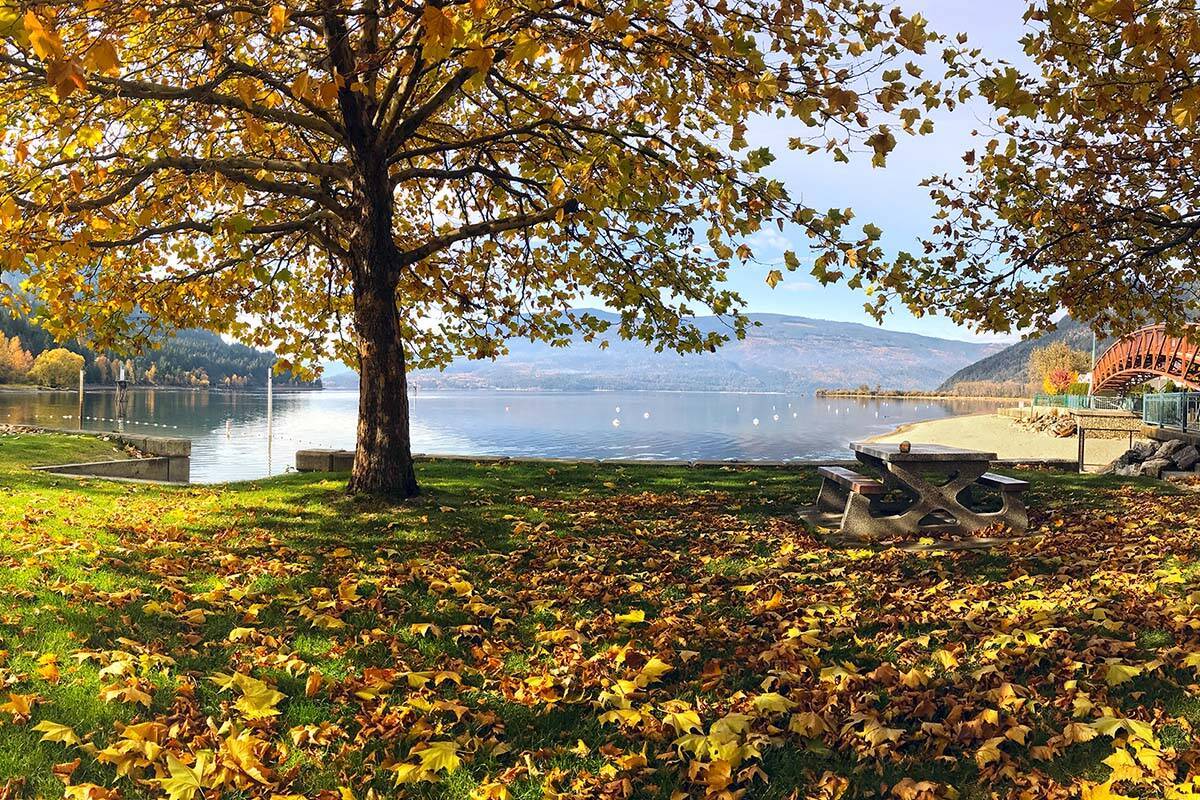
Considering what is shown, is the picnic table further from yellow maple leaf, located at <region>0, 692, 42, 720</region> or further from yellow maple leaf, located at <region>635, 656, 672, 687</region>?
yellow maple leaf, located at <region>0, 692, 42, 720</region>

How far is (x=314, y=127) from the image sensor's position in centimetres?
973

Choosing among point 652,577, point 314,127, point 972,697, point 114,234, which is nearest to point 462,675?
point 652,577

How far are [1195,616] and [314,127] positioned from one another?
1063 cm

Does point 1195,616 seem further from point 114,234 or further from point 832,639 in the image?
point 114,234

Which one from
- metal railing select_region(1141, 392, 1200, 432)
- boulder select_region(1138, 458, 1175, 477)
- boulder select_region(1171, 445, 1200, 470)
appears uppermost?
metal railing select_region(1141, 392, 1200, 432)

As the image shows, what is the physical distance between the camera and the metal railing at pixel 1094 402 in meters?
46.6

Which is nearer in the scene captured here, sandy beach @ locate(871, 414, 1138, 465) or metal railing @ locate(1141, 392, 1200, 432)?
metal railing @ locate(1141, 392, 1200, 432)

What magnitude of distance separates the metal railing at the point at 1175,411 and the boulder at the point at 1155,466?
7.06 m

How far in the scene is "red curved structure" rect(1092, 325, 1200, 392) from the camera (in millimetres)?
35394

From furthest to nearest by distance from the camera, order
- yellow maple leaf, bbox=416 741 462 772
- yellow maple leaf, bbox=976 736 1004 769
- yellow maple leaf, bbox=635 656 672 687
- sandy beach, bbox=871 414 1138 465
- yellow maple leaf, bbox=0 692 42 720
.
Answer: sandy beach, bbox=871 414 1138 465
yellow maple leaf, bbox=635 656 672 687
yellow maple leaf, bbox=0 692 42 720
yellow maple leaf, bbox=976 736 1004 769
yellow maple leaf, bbox=416 741 462 772

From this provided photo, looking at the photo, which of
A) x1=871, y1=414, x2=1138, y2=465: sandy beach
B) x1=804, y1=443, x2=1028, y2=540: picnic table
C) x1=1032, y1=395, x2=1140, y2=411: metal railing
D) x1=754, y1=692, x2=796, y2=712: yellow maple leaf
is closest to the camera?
x1=754, y1=692, x2=796, y2=712: yellow maple leaf

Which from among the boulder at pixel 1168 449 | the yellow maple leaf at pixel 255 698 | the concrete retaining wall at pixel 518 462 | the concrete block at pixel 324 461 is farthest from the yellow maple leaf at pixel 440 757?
the boulder at pixel 1168 449

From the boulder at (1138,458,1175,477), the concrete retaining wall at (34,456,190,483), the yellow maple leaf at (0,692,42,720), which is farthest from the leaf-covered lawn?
the boulder at (1138,458,1175,477)

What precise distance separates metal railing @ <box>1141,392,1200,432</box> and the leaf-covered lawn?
16715 mm
